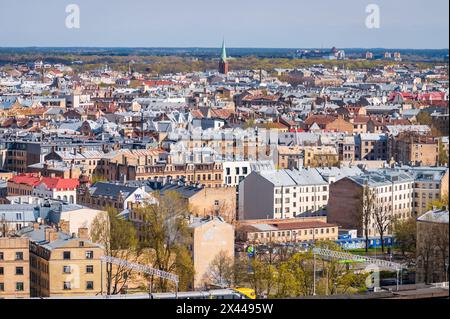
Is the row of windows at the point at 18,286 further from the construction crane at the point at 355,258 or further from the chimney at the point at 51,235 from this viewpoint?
the construction crane at the point at 355,258

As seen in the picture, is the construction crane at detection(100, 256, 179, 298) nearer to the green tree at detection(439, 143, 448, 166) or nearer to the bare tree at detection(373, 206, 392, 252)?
the bare tree at detection(373, 206, 392, 252)

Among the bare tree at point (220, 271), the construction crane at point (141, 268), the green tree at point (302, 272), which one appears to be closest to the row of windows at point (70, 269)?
the construction crane at point (141, 268)

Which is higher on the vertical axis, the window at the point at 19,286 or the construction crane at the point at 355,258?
the window at the point at 19,286

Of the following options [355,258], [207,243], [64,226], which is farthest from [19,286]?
[355,258]

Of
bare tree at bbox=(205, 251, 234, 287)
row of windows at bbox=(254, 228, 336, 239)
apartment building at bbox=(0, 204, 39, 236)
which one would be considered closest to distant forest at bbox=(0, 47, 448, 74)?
row of windows at bbox=(254, 228, 336, 239)

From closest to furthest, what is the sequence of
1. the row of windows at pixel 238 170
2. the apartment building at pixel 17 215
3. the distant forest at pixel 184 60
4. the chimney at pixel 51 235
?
the chimney at pixel 51 235
the apartment building at pixel 17 215
the row of windows at pixel 238 170
the distant forest at pixel 184 60

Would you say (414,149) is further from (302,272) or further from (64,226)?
(302,272)
